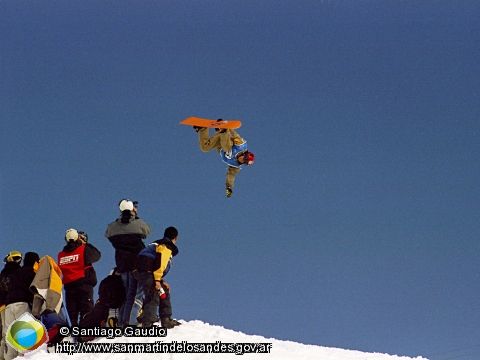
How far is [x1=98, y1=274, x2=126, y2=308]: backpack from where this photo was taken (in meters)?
14.6

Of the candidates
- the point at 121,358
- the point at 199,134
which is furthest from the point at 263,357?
the point at 199,134

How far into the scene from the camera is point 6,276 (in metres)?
15.3

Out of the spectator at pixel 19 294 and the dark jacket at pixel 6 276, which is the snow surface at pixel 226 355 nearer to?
the spectator at pixel 19 294

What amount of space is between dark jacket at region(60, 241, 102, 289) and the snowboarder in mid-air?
3842 mm

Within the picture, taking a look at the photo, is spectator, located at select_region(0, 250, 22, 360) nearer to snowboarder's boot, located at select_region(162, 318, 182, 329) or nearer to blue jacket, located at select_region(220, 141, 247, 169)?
snowboarder's boot, located at select_region(162, 318, 182, 329)

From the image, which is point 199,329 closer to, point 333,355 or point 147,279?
point 147,279

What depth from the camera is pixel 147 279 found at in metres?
14.4

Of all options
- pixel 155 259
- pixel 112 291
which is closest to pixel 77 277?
pixel 112 291

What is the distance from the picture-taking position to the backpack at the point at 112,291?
48.0ft

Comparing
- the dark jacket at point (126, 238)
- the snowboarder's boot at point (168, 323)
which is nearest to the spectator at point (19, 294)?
the dark jacket at point (126, 238)

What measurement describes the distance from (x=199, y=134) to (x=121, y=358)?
6.14 m

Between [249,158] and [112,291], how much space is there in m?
4.64

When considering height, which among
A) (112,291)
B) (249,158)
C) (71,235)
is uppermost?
(249,158)

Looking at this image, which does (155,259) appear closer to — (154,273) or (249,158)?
(154,273)
